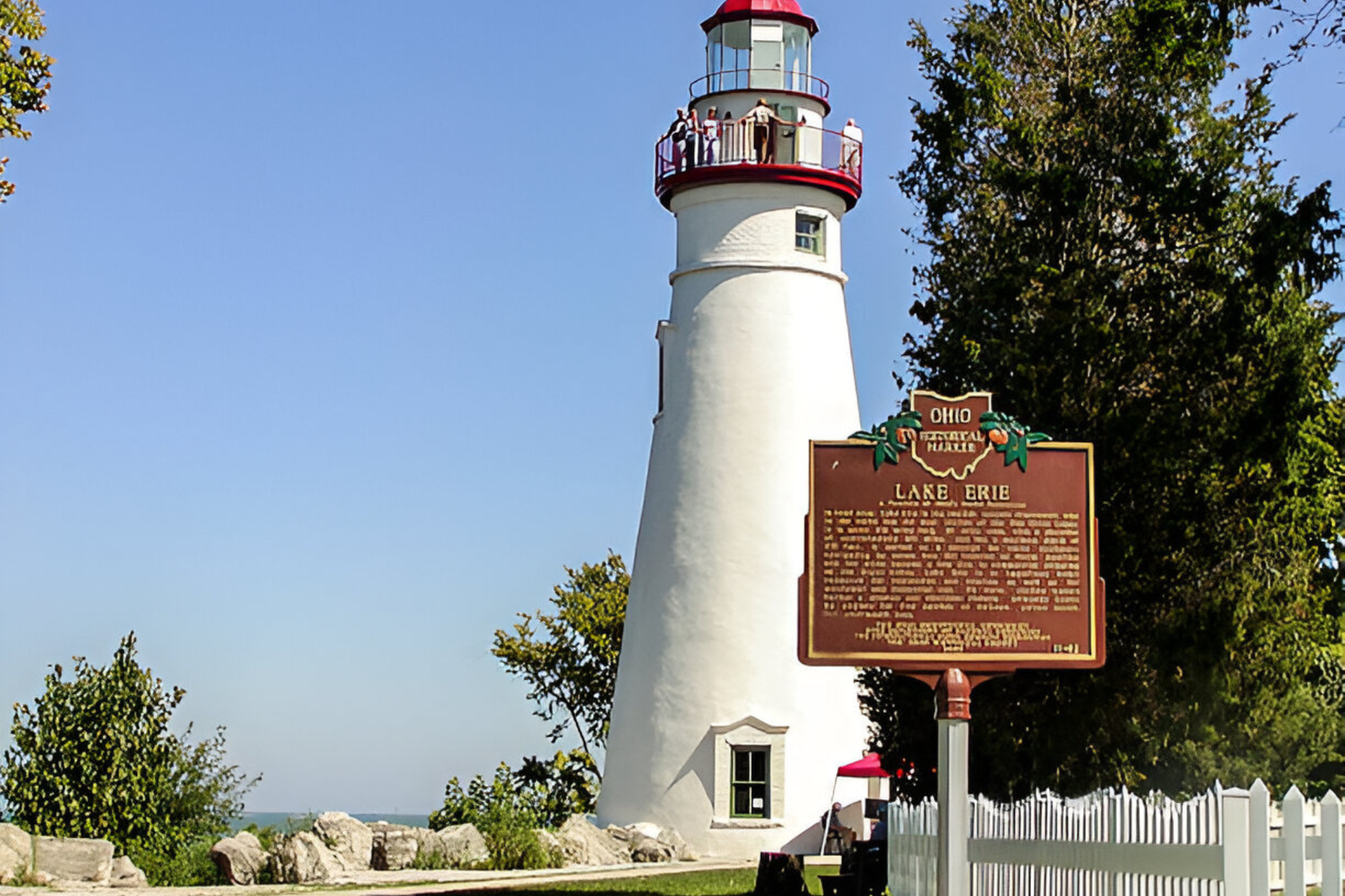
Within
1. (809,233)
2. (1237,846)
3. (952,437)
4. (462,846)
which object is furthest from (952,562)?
(809,233)

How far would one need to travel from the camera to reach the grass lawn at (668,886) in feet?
63.9

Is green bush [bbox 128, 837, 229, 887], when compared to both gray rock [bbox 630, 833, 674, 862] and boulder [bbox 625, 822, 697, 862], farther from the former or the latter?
boulder [bbox 625, 822, 697, 862]

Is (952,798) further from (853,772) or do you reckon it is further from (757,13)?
(757,13)

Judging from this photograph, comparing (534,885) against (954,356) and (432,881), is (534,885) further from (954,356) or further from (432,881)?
(954,356)

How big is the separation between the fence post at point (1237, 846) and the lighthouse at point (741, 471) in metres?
18.4

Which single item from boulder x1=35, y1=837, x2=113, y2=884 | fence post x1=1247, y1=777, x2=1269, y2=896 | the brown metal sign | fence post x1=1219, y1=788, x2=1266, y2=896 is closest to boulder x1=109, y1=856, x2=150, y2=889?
boulder x1=35, y1=837, x2=113, y2=884

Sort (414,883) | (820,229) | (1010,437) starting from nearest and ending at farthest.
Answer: (1010,437) → (414,883) → (820,229)

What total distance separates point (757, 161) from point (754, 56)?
208 centimetres

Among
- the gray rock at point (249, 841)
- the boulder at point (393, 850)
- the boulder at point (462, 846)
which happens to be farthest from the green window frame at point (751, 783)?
the gray rock at point (249, 841)

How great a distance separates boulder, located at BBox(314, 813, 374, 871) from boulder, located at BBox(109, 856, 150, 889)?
9.55 feet

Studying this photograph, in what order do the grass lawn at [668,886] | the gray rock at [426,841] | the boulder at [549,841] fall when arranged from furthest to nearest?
1. the boulder at [549,841]
2. the gray rock at [426,841]
3. the grass lawn at [668,886]

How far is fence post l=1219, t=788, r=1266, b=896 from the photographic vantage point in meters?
9.70

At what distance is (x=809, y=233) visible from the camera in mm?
29766

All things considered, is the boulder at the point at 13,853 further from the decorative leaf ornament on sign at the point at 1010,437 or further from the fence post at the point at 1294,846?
the fence post at the point at 1294,846
